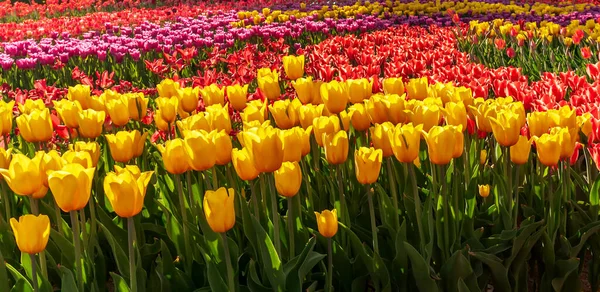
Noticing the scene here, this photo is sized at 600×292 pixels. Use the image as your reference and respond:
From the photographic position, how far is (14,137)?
3998 millimetres

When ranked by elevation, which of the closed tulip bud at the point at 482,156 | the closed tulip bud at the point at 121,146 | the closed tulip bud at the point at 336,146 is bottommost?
the closed tulip bud at the point at 482,156

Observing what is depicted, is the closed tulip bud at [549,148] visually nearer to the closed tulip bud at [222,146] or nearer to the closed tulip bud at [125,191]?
the closed tulip bud at [222,146]

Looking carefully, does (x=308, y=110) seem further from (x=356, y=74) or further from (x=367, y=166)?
(x=356, y=74)

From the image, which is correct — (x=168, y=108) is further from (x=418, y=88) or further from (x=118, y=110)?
(x=418, y=88)

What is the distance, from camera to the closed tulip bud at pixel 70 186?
1.63 meters

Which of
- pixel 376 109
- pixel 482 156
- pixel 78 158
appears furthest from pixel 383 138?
pixel 78 158

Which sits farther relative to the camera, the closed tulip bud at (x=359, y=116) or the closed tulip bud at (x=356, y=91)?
the closed tulip bud at (x=356, y=91)

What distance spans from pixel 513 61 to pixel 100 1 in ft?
54.8

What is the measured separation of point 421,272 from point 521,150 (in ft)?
1.97

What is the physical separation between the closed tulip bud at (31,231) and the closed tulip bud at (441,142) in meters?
1.23

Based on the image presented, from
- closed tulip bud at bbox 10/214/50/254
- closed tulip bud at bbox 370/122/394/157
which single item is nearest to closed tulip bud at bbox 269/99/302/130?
closed tulip bud at bbox 370/122/394/157

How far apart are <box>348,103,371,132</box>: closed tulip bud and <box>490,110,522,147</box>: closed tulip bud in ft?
1.89

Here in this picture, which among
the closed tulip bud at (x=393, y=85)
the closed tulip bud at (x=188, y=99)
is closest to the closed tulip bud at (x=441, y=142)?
the closed tulip bud at (x=393, y=85)

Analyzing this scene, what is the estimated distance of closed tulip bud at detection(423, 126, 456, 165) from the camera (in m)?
2.03
